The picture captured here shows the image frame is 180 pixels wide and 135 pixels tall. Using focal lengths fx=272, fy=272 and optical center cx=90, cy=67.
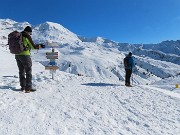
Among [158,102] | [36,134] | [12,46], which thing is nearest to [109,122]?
[36,134]

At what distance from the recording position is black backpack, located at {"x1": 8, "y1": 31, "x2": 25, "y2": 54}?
37.0ft

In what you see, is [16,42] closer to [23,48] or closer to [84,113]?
[23,48]

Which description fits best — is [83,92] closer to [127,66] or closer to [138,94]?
[138,94]

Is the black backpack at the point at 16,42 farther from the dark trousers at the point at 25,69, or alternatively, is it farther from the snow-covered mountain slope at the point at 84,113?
the snow-covered mountain slope at the point at 84,113

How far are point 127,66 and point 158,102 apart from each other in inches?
269

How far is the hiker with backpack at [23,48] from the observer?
11367mm

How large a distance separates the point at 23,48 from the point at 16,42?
15.2 inches

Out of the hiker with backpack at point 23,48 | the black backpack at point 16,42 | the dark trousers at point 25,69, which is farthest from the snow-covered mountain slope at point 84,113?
the black backpack at point 16,42

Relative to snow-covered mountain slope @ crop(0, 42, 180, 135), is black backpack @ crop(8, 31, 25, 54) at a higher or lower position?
higher

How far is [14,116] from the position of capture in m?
8.24

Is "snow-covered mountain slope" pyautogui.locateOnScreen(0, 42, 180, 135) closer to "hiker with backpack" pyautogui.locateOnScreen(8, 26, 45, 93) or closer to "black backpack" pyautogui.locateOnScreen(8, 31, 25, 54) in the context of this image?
"hiker with backpack" pyautogui.locateOnScreen(8, 26, 45, 93)

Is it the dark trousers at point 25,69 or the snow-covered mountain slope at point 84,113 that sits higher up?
the dark trousers at point 25,69

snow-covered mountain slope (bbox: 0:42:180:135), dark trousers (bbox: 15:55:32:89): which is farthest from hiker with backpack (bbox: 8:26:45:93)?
snow-covered mountain slope (bbox: 0:42:180:135)

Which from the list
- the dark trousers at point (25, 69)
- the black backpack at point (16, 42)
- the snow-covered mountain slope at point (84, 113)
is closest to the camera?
the snow-covered mountain slope at point (84, 113)
